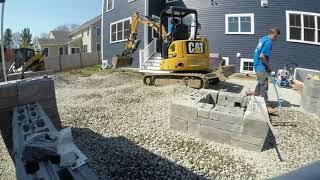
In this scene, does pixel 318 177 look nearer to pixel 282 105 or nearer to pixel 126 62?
pixel 282 105

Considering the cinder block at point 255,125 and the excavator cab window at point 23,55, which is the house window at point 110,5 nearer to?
the excavator cab window at point 23,55

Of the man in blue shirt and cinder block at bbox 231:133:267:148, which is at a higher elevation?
the man in blue shirt

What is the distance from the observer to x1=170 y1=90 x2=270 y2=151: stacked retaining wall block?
5766 millimetres

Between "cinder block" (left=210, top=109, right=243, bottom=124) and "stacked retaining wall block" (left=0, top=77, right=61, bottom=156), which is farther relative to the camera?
"cinder block" (left=210, top=109, right=243, bottom=124)

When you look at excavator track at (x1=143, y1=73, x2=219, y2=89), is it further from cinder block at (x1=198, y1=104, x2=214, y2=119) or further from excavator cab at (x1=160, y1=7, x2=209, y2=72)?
cinder block at (x1=198, y1=104, x2=214, y2=119)

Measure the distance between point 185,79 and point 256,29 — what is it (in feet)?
23.9

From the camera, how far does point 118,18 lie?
76.9ft

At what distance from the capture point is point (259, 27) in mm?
17625

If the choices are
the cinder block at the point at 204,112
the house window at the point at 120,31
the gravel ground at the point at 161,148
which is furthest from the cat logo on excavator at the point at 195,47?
the house window at the point at 120,31

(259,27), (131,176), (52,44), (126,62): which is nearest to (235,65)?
(259,27)

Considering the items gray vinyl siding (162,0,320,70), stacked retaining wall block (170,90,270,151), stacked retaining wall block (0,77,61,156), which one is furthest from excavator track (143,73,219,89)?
stacked retaining wall block (0,77,61,156)

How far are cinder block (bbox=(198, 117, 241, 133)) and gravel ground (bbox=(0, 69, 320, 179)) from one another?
1.08ft

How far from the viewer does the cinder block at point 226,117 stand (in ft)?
19.4

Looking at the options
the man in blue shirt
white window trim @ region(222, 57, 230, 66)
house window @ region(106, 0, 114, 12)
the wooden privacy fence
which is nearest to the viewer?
the man in blue shirt
